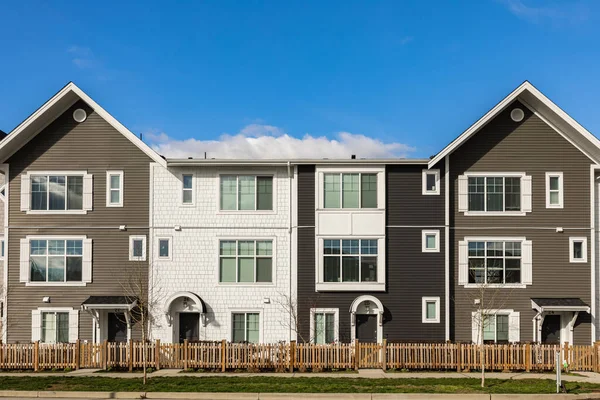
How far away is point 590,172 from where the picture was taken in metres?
25.9

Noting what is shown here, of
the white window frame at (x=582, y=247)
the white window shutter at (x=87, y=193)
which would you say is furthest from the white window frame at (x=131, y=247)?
the white window frame at (x=582, y=247)

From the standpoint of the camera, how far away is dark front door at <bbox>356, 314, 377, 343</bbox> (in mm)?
25734

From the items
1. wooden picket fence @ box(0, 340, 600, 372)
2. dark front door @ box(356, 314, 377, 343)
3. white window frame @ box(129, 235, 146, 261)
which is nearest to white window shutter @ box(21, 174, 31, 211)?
white window frame @ box(129, 235, 146, 261)

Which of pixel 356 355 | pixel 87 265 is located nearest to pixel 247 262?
pixel 356 355

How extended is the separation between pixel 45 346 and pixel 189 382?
7.27 metres

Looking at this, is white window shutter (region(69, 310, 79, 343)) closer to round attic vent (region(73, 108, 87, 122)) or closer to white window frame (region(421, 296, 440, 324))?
round attic vent (region(73, 108, 87, 122))

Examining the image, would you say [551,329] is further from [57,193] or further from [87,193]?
[57,193]

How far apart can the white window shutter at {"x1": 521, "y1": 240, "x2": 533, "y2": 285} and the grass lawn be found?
20.1 ft

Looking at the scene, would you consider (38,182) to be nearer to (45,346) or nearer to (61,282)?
(61,282)

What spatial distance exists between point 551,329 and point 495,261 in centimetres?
382

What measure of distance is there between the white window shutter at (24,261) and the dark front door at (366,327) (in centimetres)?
1467

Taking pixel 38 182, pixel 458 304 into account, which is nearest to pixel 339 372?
pixel 458 304

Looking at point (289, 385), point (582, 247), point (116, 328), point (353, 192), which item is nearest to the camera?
point (289, 385)

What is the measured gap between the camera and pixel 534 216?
25.8 m
